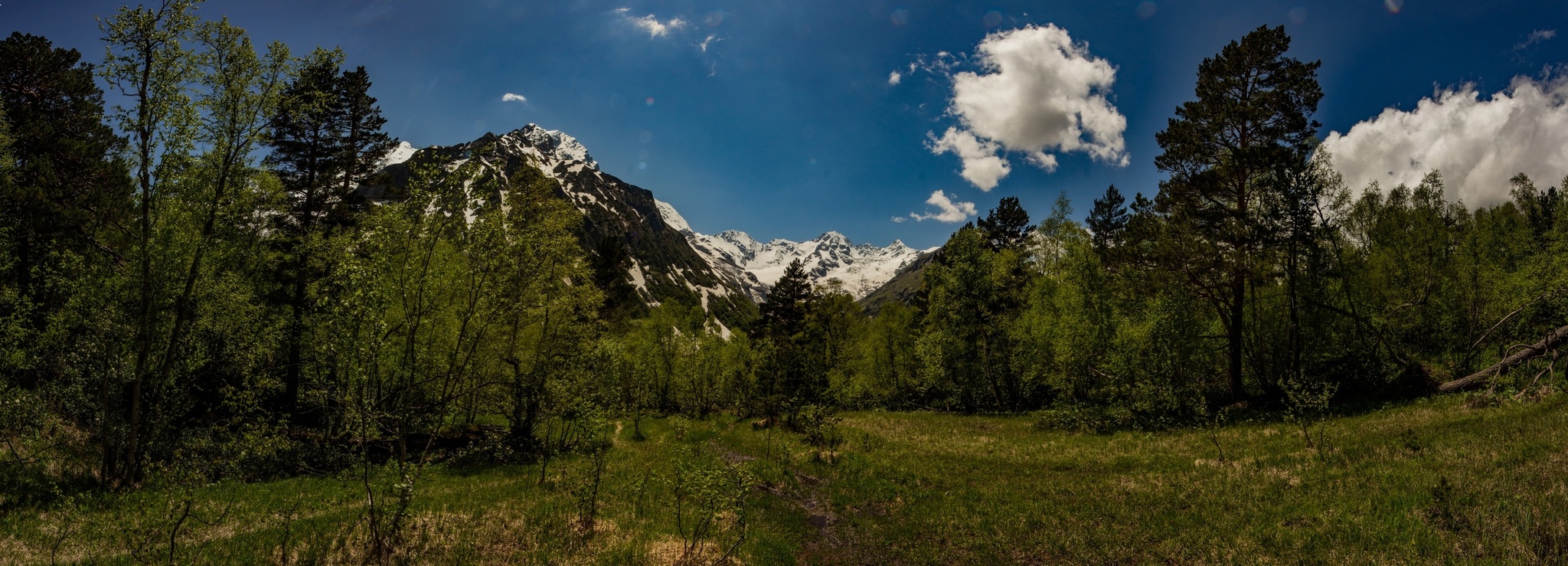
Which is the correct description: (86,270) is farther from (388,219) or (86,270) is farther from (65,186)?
(388,219)

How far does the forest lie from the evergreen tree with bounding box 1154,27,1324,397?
0.39 ft

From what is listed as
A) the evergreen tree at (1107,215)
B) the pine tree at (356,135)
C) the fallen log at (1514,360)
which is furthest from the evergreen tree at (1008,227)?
the pine tree at (356,135)

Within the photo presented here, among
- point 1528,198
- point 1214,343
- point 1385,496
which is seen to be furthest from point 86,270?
point 1528,198

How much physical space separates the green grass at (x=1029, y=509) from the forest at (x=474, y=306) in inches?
37.1

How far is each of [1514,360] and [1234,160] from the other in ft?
35.8

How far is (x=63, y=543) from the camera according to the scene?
1102 cm

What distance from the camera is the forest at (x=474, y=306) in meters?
12.0

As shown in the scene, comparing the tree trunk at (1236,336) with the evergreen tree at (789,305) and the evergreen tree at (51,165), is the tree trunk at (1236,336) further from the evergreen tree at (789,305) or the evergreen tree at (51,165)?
the evergreen tree at (51,165)

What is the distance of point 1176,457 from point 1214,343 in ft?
46.7

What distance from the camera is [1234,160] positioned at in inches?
910

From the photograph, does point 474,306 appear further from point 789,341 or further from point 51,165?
point 789,341

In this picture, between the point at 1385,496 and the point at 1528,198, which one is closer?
the point at 1385,496

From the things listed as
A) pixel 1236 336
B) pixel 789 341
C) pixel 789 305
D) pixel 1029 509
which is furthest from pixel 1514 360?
pixel 789 305

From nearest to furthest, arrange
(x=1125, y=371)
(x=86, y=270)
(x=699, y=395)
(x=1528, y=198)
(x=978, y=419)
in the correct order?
(x=86, y=270)
(x=1125, y=371)
(x=978, y=419)
(x=1528, y=198)
(x=699, y=395)
